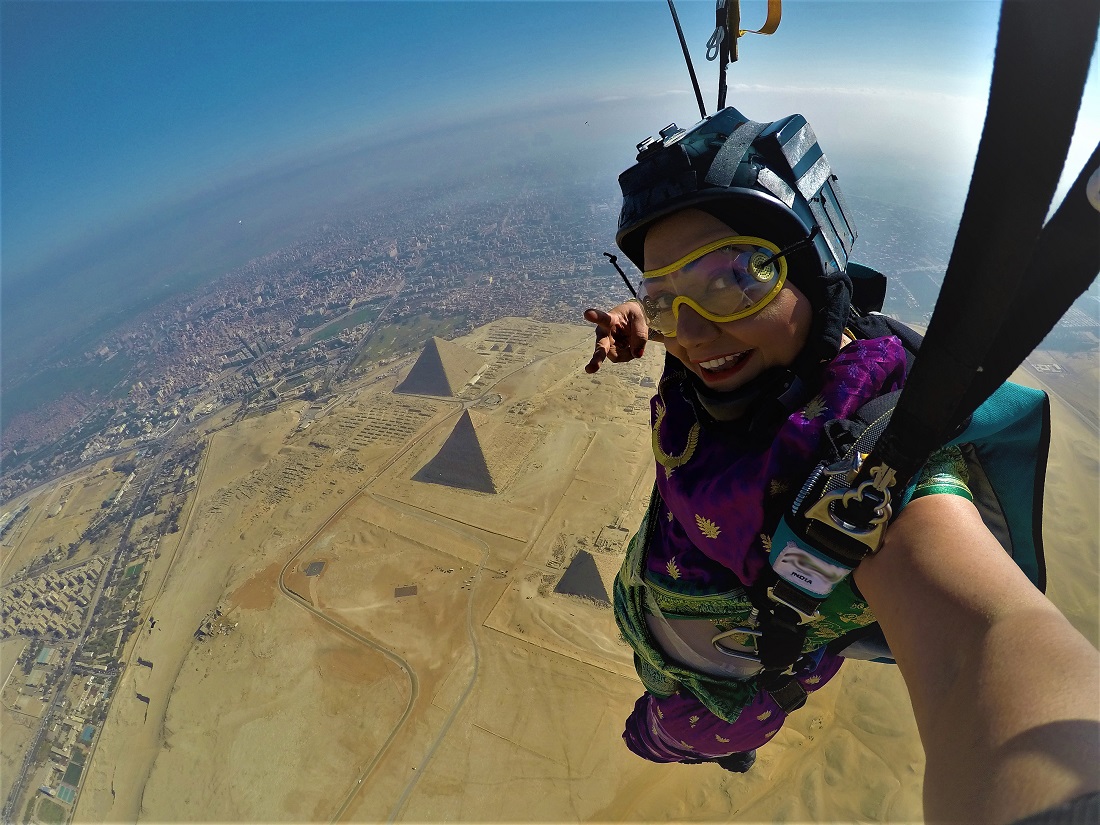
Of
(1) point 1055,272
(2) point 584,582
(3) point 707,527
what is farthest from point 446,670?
(1) point 1055,272

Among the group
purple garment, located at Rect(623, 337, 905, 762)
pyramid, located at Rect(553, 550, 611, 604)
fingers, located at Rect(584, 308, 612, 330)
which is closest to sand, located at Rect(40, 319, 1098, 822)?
pyramid, located at Rect(553, 550, 611, 604)

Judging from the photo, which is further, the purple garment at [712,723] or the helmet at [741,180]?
the purple garment at [712,723]

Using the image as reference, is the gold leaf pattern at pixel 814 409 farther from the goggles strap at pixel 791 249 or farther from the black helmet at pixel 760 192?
the goggles strap at pixel 791 249

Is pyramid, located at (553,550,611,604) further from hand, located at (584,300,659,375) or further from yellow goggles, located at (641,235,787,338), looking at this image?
yellow goggles, located at (641,235,787,338)

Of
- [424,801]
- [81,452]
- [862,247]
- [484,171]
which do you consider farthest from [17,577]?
[484,171]

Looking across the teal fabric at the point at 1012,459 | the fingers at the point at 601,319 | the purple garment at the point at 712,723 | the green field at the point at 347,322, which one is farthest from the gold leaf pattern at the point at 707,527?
the green field at the point at 347,322

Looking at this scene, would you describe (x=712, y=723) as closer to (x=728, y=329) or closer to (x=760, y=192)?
(x=728, y=329)
